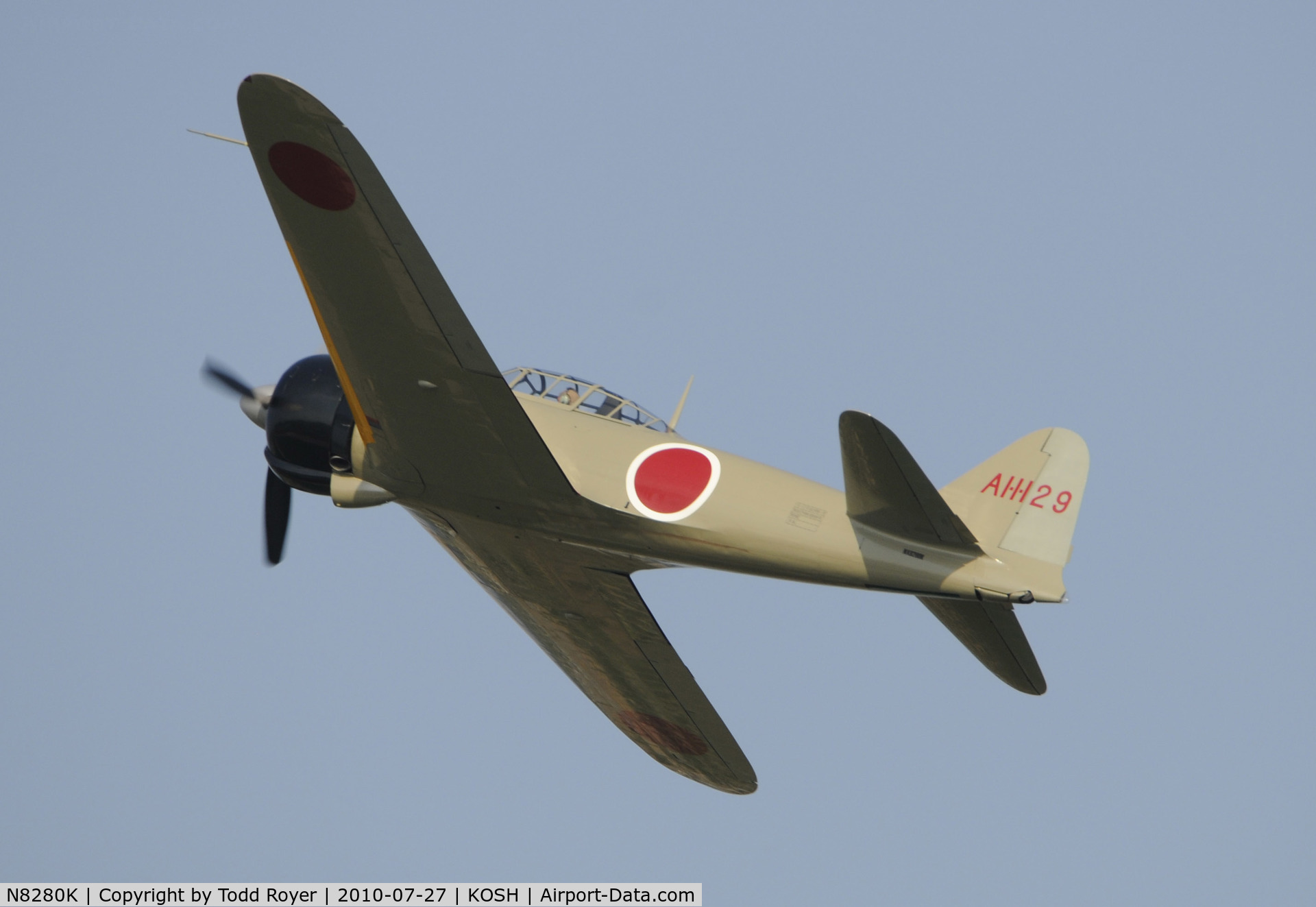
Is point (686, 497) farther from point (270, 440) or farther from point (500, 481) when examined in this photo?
point (270, 440)

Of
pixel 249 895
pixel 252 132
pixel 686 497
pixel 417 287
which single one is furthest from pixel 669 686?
pixel 252 132

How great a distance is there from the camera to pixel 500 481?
1205 centimetres

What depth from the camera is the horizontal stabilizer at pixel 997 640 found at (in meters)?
11.5

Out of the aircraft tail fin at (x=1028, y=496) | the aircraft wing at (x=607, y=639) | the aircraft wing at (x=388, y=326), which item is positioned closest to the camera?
the aircraft wing at (x=388, y=326)

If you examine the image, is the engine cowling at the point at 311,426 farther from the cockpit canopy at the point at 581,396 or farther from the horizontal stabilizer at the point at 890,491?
the horizontal stabilizer at the point at 890,491

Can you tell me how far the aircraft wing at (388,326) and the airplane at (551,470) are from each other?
0.02m

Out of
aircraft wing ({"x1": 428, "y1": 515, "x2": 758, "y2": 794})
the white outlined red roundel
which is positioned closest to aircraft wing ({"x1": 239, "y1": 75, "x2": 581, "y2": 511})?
the white outlined red roundel

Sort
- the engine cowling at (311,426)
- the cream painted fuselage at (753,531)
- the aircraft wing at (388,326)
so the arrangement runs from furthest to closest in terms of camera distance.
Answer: the engine cowling at (311,426) → the cream painted fuselage at (753,531) → the aircraft wing at (388,326)

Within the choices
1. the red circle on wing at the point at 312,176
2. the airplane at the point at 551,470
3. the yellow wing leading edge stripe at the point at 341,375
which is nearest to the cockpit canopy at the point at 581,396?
the airplane at the point at 551,470

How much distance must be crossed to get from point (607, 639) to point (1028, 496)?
5081 mm

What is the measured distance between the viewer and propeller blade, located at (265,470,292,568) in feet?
45.7

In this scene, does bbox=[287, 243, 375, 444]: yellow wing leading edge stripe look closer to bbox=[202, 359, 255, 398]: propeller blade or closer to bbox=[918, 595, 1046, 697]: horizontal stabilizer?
bbox=[202, 359, 255, 398]: propeller blade

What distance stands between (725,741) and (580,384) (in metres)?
4.79

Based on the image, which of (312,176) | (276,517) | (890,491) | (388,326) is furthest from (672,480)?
(276,517)
